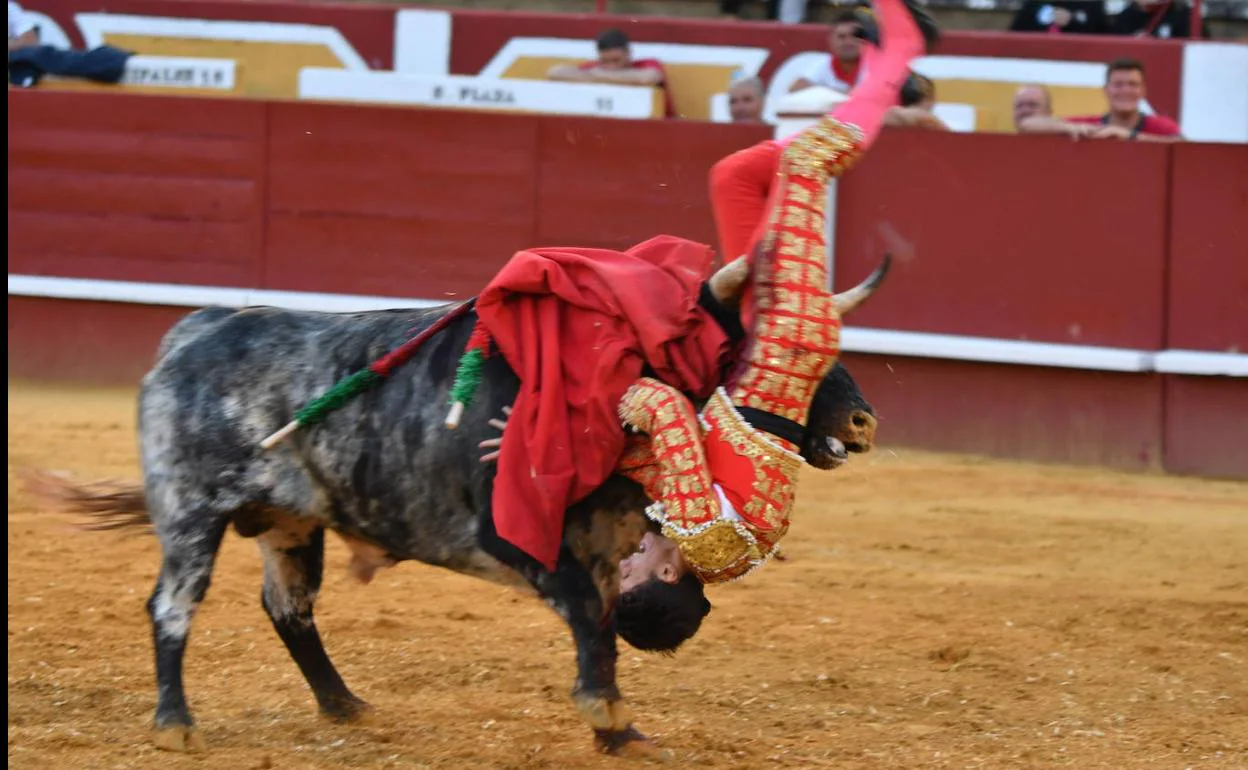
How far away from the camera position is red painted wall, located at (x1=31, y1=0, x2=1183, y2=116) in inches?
364

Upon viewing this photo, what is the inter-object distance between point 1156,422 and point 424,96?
3.90m

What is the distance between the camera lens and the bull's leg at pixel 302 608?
4117mm

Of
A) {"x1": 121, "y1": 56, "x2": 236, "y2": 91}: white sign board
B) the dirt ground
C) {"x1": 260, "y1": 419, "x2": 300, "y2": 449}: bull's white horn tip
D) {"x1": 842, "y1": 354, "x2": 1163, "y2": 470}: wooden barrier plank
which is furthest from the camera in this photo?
{"x1": 121, "y1": 56, "x2": 236, "y2": 91}: white sign board

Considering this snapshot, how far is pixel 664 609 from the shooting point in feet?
12.6

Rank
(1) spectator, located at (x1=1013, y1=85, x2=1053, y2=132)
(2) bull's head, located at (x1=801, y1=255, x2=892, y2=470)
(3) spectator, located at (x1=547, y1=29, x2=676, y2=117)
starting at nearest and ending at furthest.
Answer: (2) bull's head, located at (x1=801, y1=255, x2=892, y2=470) < (1) spectator, located at (x1=1013, y1=85, x2=1053, y2=132) < (3) spectator, located at (x1=547, y1=29, x2=676, y2=117)

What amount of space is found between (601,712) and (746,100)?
5.52m

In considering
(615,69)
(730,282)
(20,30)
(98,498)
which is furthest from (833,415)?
(20,30)

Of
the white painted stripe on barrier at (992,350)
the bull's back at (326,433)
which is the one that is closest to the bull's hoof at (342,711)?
the bull's back at (326,433)

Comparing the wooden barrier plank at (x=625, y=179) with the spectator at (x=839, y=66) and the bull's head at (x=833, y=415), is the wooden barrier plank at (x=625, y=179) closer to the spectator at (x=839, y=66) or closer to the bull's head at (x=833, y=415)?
the spectator at (x=839, y=66)

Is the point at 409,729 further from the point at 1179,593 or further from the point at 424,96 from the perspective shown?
the point at 424,96

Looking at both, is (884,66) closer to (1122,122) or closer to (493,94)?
(1122,122)

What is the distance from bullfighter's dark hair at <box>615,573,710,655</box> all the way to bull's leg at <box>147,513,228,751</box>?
2.96ft

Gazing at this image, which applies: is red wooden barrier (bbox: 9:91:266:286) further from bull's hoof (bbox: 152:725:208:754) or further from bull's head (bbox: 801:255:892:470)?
bull's head (bbox: 801:255:892:470)

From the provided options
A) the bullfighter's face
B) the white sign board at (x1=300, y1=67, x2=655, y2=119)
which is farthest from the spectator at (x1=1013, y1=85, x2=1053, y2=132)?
the bullfighter's face
